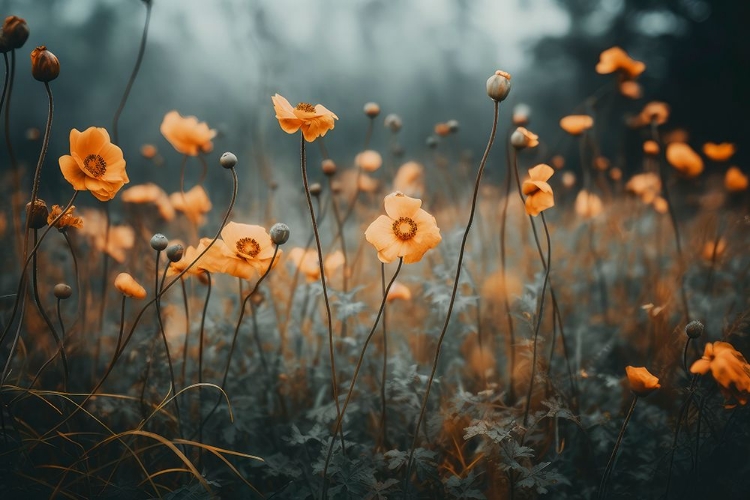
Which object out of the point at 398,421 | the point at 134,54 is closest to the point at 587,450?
the point at 398,421

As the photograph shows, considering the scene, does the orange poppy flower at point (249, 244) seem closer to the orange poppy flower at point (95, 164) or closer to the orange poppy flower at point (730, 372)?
the orange poppy flower at point (95, 164)

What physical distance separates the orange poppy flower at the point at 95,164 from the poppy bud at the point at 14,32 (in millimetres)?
190

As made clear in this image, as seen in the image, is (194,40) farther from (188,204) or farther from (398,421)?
(398,421)

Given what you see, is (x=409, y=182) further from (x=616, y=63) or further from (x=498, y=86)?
(x=498, y=86)

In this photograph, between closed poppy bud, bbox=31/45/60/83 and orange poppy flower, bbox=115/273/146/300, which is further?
orange poppy flower, bbox=115/273/146/300

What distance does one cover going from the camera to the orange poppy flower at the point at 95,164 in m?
1.04

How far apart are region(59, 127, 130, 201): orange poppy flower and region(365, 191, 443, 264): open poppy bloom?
1.90 feet

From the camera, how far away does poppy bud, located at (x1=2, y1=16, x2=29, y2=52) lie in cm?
91

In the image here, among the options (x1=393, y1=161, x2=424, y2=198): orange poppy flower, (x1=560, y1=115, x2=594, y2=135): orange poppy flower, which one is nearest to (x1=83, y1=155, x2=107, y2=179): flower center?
(x1=393, y1=161, x2=424, y2=198): orange poppy flower

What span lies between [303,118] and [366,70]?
15.5 ft

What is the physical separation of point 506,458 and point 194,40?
15.4 ft

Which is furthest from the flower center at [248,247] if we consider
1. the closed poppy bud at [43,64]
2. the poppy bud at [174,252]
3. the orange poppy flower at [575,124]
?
the orange poppy flower at [575,124]

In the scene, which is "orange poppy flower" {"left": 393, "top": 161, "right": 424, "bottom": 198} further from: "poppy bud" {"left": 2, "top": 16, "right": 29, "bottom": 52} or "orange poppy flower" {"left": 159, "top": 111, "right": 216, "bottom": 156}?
"poppy bud" {"left": 2, "top": 16, "right": 29, "bottom": 52}

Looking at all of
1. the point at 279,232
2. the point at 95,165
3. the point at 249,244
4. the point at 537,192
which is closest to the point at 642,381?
the point at 537,192
